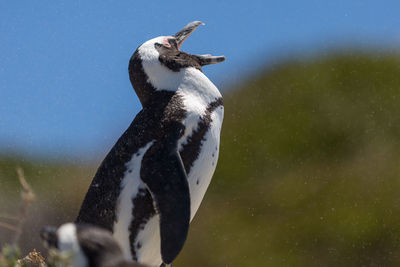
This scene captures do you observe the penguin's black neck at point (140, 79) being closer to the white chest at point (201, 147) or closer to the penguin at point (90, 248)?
the white chest at point (201, 147)

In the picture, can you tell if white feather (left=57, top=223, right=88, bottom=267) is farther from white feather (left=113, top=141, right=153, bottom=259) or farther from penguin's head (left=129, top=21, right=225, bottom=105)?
penguin's head (left=129, top=21, right=225, bottom=105)

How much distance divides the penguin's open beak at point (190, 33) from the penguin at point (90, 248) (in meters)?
2.48

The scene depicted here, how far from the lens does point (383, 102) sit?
473 inches

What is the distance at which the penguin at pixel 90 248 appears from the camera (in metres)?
2.05

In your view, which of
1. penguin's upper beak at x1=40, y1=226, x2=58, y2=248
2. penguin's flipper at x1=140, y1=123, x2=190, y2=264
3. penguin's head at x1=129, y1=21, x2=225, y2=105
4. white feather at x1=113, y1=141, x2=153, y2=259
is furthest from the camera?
penguin's head at x1=129, y1=21, x2=225, y2=105

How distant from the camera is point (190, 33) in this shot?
4.80 metres

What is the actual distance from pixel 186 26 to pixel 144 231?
1630 mm

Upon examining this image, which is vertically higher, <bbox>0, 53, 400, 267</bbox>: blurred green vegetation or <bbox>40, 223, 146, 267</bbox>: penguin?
<bbox>40, 223, 146, 267</bbox>: penguin

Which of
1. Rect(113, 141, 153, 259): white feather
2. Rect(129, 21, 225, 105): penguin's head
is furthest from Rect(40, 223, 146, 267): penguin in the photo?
Rect(129, 21, 225, 105): penguin's head

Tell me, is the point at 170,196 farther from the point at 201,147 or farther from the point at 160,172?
the point at 201,147

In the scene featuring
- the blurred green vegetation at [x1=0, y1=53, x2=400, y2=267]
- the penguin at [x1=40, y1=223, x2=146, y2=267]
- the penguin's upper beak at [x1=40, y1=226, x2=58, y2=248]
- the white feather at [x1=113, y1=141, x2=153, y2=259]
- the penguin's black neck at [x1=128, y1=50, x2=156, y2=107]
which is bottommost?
the blurred green vegetation at [x1=0, y1=53, x2=400, y2=267]

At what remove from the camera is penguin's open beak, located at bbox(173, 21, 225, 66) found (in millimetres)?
4482

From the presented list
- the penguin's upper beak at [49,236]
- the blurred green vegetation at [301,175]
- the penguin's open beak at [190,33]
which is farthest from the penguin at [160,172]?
the blurred green vegetation at [301,175]

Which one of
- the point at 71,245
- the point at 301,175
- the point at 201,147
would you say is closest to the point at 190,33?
the point at 201,147
